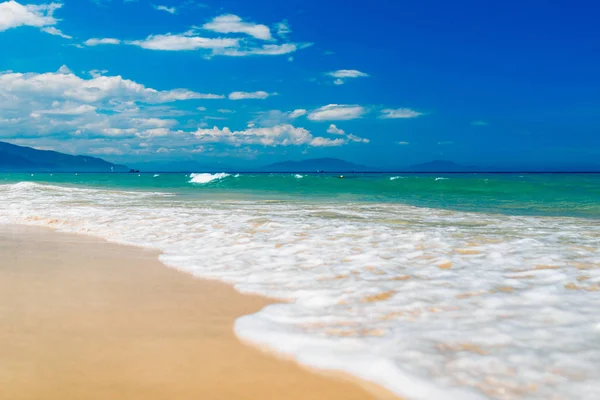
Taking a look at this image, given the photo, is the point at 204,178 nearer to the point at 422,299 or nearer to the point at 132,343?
the point at 422,299

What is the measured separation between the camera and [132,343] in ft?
9.42

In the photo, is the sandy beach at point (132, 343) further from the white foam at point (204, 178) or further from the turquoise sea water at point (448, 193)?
the white foam at point (204, 178)

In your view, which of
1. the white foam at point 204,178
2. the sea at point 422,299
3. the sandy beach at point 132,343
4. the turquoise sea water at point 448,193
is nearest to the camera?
the sandy beach at point 132,343

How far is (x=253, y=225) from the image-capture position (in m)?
8.23

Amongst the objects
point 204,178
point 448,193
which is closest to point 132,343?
point 448,193

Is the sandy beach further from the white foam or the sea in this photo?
the white foam

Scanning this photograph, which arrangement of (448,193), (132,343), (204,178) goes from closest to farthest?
(132,343), (448,193), (204,178)

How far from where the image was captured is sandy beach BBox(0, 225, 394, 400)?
2.31 m

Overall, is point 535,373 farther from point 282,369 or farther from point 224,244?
point 224,244

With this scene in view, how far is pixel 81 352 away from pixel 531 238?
6099 millimetres

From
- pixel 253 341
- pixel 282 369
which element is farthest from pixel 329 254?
pixel 282 369

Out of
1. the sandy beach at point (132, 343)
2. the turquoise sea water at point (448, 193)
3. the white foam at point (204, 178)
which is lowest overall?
the sandy beach at point (132, 343)

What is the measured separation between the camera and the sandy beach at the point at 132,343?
231 centimetres

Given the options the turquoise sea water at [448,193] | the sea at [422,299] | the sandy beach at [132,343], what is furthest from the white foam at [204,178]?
the sandy beach at [132,343]
